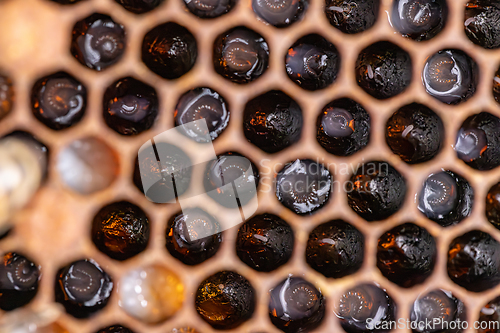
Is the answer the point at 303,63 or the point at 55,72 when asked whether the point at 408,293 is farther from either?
the point at 55,72

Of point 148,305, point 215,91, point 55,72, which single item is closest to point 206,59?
point 215,91

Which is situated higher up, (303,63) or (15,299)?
(303,63)

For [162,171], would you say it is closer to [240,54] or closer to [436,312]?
[240,54]

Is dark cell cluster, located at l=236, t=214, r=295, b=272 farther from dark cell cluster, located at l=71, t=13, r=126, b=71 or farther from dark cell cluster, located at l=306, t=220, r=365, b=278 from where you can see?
dark cell cluster, located at l=71, t=13, r=126, b=71

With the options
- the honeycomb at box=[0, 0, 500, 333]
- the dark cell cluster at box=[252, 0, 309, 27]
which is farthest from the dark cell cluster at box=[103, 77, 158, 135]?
the dark cell cluster at box=[252, 0, 309, 27]

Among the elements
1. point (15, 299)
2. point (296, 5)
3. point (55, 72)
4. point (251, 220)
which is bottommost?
point (15, 299)

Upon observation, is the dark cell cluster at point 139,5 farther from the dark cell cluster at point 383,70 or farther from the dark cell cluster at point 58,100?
the dark cell cluster at point 383,70

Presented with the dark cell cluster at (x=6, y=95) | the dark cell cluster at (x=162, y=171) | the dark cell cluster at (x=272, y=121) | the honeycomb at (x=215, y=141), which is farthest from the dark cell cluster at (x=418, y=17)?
the dark cell cluster at (x=6, y=95)
